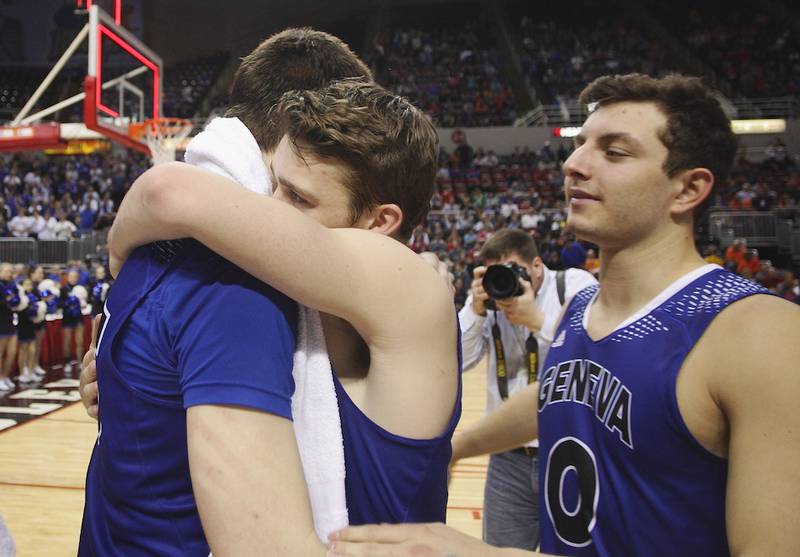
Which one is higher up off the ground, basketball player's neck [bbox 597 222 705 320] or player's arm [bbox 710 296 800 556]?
basketball player's neck [bbox 597 222 705 320]

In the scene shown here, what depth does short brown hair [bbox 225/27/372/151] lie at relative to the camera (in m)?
1.25

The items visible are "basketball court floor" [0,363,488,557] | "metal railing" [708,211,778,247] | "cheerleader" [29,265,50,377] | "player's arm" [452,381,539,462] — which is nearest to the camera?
"player's arm" [452,381,539,462]

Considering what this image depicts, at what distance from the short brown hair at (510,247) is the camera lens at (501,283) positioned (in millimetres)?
643

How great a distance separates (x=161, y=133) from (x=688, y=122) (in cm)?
979

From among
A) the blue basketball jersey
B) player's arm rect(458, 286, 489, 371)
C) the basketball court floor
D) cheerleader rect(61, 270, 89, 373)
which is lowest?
the basketball court floor

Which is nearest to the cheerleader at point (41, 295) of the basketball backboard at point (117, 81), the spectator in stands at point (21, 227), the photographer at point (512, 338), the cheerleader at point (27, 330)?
the cheerleader at point (27, 330)

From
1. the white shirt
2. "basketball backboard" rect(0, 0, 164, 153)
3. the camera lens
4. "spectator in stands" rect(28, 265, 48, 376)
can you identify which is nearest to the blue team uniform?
the camera lens

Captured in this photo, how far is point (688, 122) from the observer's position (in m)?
1.61

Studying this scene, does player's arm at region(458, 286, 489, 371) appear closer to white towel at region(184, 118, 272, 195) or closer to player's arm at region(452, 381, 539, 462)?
player's arm at region(452, 381, 539, 462)

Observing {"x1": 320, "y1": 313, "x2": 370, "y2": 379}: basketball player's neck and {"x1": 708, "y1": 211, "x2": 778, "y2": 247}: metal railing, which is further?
{"x1": 708, "y1": 211, "x2": 778, "y2": 247}: metal railing

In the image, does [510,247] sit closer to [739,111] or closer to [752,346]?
[752,346]

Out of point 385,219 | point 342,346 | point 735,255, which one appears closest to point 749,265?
point 735,255

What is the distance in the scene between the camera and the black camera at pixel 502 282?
2664 millimetres

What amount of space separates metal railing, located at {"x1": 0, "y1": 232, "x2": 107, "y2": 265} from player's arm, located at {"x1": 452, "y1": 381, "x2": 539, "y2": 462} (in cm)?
1545
